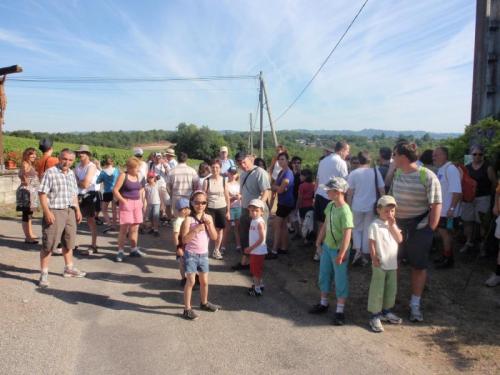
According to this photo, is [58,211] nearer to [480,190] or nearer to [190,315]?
[190,315]

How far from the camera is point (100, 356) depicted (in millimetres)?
3643

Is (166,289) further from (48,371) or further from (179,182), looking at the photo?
(179,182)

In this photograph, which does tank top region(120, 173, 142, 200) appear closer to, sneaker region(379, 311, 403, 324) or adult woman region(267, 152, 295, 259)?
adult woman region(267, 152, 295, 259)

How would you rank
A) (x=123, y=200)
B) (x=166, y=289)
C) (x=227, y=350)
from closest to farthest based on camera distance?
(x=227, y=350), (x=166, y=289), (x=123, y=200)

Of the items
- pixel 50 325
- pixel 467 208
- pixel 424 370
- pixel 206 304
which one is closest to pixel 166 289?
pixel 206 304

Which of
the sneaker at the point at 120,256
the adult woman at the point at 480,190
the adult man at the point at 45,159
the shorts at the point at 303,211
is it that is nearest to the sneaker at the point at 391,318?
the adult woman at the point at 480,190

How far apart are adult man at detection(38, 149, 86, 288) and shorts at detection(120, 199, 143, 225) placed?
85 cm

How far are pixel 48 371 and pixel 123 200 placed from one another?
332 cm

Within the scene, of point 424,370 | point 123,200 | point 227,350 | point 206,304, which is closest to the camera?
point 424,370

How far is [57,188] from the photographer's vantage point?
17.6ft

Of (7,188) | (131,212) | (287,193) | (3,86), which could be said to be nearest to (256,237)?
(287,193)

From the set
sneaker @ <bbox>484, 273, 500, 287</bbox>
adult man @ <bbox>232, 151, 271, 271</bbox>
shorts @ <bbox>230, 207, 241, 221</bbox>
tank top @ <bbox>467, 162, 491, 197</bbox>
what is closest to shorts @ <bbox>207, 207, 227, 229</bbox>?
adult man @ <bbox>232, 151, 271, 271</bbox>

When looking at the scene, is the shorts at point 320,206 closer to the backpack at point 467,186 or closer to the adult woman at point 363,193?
the adult woman at point 363,193

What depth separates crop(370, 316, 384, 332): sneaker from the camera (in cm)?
421
